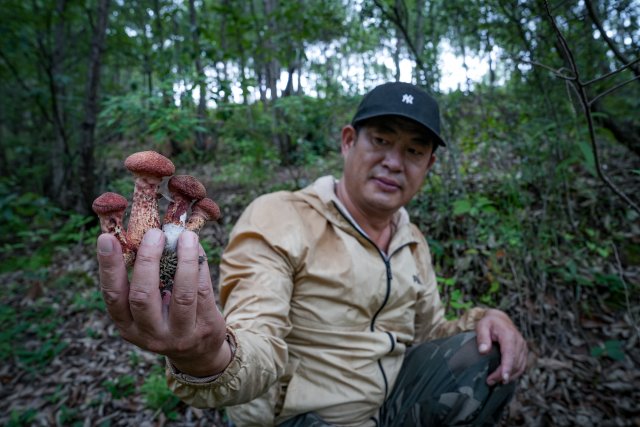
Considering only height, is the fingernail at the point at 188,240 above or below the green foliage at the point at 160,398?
above

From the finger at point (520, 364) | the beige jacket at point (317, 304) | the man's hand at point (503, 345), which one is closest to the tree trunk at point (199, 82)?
the beige jacket at point (317, 304)

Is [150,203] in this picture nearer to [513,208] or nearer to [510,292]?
[510,292]

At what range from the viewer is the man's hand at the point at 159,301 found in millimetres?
919

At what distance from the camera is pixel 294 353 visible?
196 cm

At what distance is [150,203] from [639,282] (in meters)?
4.04

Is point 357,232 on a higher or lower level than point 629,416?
higher

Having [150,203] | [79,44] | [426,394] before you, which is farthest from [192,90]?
[79,44]

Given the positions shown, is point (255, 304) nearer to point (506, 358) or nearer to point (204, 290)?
point (204, 290)

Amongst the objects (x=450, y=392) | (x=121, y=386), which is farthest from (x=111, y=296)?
(x=121, y=386)

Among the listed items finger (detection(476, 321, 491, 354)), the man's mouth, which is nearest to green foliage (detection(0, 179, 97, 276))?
the man's mouth

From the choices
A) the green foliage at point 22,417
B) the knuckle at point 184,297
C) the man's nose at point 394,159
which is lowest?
the green foliage at point 22,417

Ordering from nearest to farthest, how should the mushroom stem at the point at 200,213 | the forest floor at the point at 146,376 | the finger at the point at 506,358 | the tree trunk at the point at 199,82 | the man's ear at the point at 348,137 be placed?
the mushroom stem at the point at 200,213 < the finger at the point at 506,358 < the man's ear at the point at 348,137 < the forest floor at the point at 146,376 < the tree trunk at the point at 199,82

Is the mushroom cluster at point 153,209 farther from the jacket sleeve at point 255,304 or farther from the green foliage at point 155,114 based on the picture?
the green foliage at point 155,114

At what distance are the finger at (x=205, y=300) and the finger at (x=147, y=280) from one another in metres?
0.11
